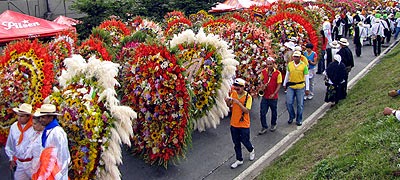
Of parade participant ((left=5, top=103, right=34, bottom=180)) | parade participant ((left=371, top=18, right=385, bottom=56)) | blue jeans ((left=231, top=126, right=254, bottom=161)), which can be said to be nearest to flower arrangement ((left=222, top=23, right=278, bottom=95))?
blue jeans ((left=231, top=126, right=254, bottom=161))

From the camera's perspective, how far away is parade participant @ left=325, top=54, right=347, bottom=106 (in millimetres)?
10562

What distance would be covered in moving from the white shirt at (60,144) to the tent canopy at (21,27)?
9379mm

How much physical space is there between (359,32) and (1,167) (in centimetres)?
1524

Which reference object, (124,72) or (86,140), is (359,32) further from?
(86,140)

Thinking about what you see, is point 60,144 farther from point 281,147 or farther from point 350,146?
point 281,147

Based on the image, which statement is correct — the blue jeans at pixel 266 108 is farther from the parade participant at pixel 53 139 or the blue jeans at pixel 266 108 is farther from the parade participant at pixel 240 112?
the parade participant at pixel 53 139

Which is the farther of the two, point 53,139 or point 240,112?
point 240,112

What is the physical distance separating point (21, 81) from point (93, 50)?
8.44 feet

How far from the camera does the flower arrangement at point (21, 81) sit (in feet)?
24.1

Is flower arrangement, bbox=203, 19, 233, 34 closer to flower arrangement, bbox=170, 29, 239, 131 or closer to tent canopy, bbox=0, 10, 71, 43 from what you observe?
flower arrangement, bbox=170, 29, 239, 131

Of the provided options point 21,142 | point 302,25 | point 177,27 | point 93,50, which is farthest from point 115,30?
point 21,142

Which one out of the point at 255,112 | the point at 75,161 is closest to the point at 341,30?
the point at 255,112

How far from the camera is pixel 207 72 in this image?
9156 mm

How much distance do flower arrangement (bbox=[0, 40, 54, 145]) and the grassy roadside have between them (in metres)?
4.37
